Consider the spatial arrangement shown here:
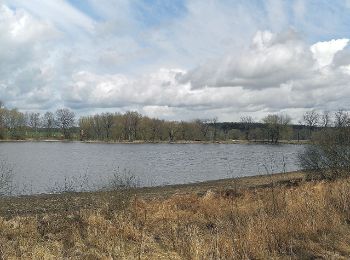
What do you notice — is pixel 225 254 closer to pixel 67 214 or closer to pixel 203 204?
pixel 67 214

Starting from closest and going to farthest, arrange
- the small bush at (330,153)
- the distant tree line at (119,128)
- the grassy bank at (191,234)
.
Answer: the grassy bank at (191,234) → the small bush at (330,153) → the distant tree line at (119,128)

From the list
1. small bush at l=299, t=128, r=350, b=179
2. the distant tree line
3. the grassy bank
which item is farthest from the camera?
the distant tree line

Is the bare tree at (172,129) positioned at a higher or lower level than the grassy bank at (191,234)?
higher

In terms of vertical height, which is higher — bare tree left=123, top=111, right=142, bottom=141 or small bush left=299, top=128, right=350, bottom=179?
bare tree left=123, top=111, right=142, bottom=141

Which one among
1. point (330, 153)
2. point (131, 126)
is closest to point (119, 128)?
point (131, 126)

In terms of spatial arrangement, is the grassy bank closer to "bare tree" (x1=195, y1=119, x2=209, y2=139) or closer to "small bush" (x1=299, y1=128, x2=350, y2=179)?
"small bush" (x1=299, y1=128, x2=350, y2=179)

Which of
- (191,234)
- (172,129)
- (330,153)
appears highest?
(172,129)

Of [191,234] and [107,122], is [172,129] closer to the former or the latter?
[107,122]

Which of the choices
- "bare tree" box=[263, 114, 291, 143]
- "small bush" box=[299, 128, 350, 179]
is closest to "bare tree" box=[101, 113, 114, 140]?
"bare tree" box=[263, 114, 291, 143]

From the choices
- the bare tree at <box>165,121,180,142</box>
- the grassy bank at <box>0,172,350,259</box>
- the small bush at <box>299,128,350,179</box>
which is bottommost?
the grassy bank at <box>0,172,350,259</box>

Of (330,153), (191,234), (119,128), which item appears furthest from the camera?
(119,128)

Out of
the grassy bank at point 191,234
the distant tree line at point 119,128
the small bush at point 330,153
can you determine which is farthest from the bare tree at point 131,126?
the grassy bank at point 191,234

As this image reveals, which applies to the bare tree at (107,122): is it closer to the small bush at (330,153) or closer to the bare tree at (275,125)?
the bare tree at (275,125)

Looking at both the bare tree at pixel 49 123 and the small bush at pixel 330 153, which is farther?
the bare tree at pixel 49 123
